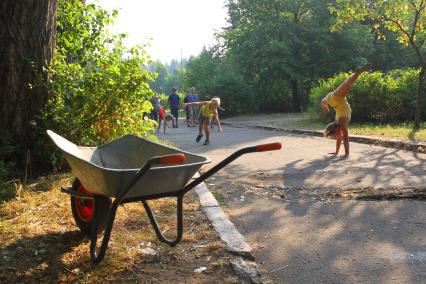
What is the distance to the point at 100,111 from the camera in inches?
275

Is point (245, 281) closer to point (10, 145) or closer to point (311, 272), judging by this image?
point (311, 272)

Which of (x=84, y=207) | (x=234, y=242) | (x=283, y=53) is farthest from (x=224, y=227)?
(x=283, y=53)

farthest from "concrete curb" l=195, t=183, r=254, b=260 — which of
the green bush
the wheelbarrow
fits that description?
the green bush

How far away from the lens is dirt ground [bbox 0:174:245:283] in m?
3.26

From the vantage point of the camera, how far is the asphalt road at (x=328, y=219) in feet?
11.4

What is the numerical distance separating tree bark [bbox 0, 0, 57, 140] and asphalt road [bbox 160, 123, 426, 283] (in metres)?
2.71

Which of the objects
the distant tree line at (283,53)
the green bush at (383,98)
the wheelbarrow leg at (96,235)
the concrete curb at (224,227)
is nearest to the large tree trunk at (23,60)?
the concrete curb at (224,227)

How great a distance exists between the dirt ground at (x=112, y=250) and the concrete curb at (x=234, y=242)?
6 centimetres

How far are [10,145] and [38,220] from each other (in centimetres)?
197

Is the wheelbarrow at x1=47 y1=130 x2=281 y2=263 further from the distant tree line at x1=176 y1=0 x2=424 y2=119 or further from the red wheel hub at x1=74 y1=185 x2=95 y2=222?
the distant tree line at x1=176 y1=0 x2=424 y2=119

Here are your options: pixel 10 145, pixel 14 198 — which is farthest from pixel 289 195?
pixel 10 145

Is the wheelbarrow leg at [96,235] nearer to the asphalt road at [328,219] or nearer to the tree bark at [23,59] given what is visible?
the asphalt road at [328,219]

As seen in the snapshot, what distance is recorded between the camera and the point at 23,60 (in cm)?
605

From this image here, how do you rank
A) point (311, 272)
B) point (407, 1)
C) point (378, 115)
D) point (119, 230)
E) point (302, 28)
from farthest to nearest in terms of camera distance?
point (302, 28)
point (378, 115)
point (407, 1)
point (119, 230)
point (311, 272)
